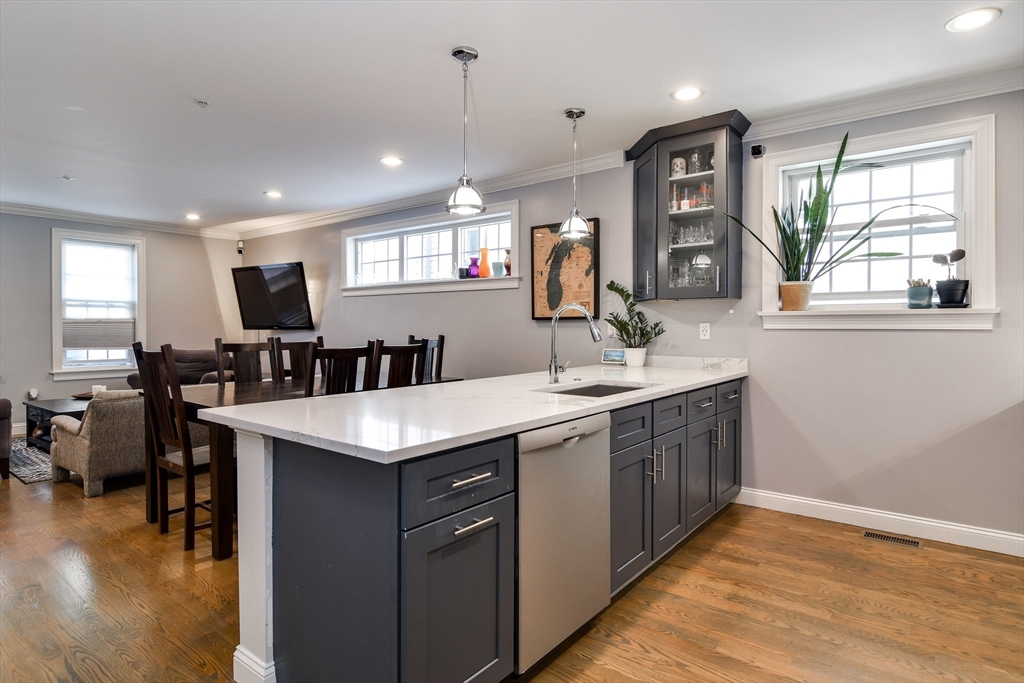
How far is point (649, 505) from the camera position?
95.4 inches

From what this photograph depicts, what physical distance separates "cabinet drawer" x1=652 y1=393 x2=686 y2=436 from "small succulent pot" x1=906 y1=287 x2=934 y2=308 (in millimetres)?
1444

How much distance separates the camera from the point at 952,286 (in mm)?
2877

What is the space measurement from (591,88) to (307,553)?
2603 mm

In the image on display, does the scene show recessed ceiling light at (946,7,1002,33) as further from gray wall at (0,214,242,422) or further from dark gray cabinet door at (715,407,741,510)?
gray wall at (0,214,242,422)

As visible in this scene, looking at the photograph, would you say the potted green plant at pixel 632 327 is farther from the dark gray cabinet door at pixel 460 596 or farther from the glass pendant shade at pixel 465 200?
the dark gray cabinet door at pixel 460 596

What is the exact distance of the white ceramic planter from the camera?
3797 millimetres

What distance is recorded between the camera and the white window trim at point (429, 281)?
4.64m

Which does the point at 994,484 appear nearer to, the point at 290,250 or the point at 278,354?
the point at 278,354

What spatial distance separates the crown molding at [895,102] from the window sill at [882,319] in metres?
1.11

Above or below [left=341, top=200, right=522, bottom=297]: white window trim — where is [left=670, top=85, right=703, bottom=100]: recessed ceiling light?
above

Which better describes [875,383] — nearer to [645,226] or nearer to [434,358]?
[645,226]

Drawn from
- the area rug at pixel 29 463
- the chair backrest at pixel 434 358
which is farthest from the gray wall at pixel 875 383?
the area rug at pixel 29 463

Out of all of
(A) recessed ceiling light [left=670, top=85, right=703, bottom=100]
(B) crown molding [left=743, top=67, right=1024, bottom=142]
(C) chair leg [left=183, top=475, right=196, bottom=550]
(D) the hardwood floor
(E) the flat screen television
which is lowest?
(D) the hardwood floor

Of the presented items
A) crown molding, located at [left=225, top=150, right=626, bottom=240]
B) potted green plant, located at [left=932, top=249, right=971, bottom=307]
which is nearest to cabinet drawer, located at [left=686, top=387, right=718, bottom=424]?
potted green plant, located at [left=932, top=249, right=971, bottom=307]
